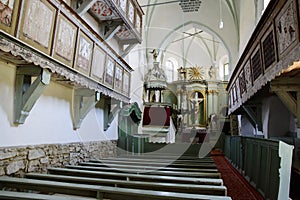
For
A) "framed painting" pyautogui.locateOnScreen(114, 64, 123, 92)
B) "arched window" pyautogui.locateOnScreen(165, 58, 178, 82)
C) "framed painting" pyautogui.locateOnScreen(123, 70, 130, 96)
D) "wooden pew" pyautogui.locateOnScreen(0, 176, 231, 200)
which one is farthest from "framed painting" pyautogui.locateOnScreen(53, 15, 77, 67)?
"arched window" pyautogui.locateOnScreen(165, 58, 178, 82)

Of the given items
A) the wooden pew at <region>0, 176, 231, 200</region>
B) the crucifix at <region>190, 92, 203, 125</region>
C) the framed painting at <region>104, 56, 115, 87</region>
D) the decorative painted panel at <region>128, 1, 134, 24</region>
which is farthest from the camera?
the crucifix at <region>190, 92, 203, 125</region>

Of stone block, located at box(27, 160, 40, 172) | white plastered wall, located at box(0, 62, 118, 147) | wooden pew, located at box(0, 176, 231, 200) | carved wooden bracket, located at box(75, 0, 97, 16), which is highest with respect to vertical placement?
carved wooden bracket, located at box(75, 0, 97, 16)

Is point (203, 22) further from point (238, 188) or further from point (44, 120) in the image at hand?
point (44, 120)

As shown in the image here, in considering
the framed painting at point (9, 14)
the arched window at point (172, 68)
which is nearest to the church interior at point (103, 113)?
the framed painting at point (9, 14)

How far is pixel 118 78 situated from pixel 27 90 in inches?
103

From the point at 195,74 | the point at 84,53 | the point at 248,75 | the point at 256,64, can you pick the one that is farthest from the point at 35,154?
the point at 195,74

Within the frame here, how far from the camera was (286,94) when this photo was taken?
3.79m

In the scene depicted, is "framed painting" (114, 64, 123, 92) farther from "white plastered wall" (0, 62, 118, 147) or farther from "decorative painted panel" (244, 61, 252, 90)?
"decorative painted panel" (244, 61, 252, 90)

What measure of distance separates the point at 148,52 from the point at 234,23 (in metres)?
4.68

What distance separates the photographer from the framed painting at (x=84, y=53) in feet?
11.6

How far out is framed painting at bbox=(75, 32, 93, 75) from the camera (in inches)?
139

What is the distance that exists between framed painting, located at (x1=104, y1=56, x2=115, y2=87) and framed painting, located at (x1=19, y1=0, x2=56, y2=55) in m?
1.86

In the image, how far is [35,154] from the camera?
312 centimetres

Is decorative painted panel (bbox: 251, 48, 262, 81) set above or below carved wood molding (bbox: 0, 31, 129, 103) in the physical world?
above
